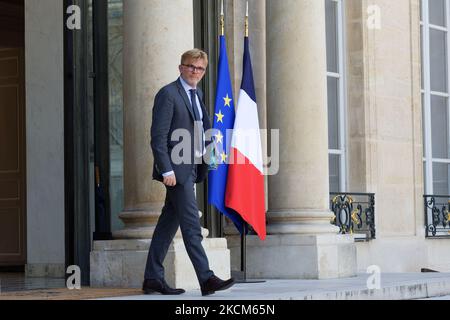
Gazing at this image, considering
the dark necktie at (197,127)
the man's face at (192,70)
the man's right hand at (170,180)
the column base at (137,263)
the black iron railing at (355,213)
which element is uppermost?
the man's face at (192,70)

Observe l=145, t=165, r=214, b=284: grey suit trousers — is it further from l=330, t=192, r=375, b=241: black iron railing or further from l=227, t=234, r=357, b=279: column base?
l=330, t=192, r=375, b=241: black iron railing

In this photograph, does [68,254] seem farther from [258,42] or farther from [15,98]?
[15,98]

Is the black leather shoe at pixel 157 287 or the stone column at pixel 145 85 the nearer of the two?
the black leather shoe at pixel 157 287

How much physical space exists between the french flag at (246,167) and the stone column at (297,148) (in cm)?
71

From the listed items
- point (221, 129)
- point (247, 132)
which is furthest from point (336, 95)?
point (221, 129)

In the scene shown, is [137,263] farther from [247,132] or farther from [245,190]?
[247,132]

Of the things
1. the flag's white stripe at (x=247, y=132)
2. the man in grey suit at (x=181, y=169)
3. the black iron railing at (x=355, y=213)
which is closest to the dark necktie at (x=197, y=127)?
the man in grey suit at (x=181, y=169)

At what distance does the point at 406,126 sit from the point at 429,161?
1.15 m

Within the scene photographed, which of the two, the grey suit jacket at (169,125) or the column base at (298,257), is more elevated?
the grey suit jacket at (169,125)

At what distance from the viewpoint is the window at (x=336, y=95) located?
1465cm

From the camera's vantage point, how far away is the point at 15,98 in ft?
53.6

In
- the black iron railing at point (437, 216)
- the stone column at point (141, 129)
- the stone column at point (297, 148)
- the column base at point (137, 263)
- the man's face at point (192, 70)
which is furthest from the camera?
the black iron railing at point (437, 216)

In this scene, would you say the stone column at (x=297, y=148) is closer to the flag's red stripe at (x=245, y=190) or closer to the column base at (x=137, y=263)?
the flag's red stripe at (x=245, y=190)
